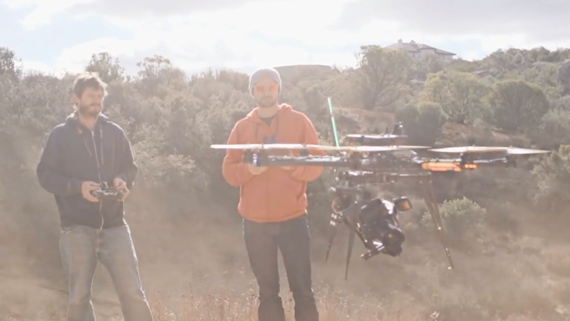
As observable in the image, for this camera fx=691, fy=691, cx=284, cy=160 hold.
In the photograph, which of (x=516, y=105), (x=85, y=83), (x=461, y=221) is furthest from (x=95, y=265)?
(x=516, y=105)

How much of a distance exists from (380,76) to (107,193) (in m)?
21.1

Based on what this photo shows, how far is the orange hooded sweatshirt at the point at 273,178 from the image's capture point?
3898 millimetres

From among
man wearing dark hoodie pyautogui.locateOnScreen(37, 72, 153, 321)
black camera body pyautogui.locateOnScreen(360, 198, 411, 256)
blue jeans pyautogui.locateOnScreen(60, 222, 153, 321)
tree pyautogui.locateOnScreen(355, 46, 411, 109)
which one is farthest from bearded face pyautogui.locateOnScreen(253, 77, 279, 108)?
tree pyautogui.locateOnScreen(355, 46, 411, 109)

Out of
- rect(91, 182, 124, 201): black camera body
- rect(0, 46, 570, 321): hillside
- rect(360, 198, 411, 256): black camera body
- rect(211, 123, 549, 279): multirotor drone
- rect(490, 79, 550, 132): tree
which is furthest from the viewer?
rect(490, 79, 550, 132): tree

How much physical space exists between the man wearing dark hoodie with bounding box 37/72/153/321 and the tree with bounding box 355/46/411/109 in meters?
19.9

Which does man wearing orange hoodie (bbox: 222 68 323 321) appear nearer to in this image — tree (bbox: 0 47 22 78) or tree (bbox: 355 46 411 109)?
tree (bbox: 0 47 22 78)

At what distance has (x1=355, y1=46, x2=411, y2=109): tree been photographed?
23.6 meters

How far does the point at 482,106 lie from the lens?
70.7ft

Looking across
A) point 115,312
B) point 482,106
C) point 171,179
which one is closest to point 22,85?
point 171,179

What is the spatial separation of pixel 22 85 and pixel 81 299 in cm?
1013

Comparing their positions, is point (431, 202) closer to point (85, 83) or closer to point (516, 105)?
point (85, 83)

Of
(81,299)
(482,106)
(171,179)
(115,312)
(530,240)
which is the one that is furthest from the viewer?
(482,106)

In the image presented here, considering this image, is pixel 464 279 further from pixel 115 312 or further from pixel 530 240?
pixel 115 312

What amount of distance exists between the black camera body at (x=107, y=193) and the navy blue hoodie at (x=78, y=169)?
8 cm
